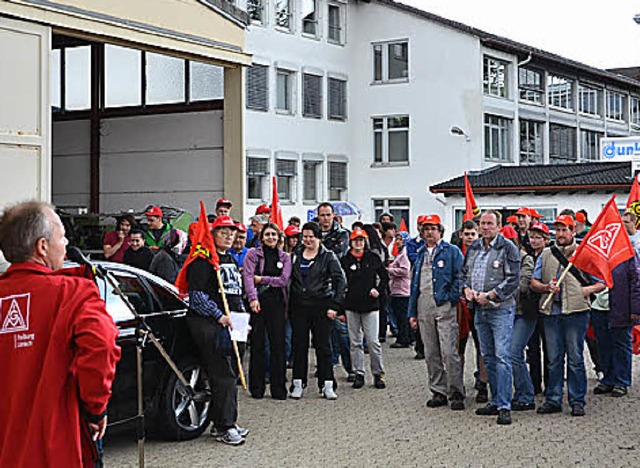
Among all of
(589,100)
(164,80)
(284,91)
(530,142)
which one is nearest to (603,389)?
(164,80)

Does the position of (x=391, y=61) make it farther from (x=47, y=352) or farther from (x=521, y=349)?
(x=47, y=352)

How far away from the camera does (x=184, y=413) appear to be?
31.4 ft

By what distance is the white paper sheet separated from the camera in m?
9.64

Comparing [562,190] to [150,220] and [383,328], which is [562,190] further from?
[150,220]

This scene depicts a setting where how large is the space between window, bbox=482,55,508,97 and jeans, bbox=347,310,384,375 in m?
29.7

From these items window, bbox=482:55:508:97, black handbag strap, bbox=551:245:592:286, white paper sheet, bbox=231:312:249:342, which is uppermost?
window, bbox=482:55:508:97

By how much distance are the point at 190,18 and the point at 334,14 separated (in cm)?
2392

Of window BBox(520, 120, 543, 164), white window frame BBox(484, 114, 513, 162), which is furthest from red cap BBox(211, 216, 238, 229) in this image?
window BBox(520, 120, 543, 164)

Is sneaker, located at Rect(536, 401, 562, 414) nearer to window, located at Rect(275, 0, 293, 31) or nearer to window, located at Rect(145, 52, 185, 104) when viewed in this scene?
window, located at Rect(145, 52, 185, 104)

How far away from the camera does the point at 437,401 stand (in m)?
11.4

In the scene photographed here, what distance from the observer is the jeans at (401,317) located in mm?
16469

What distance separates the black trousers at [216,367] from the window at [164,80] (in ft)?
42.2

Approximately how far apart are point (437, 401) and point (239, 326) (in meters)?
2.89

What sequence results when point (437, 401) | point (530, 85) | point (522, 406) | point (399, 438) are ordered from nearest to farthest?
point (399, 438) → point (522, 406) → point (437, 401) → point (530, 85)
